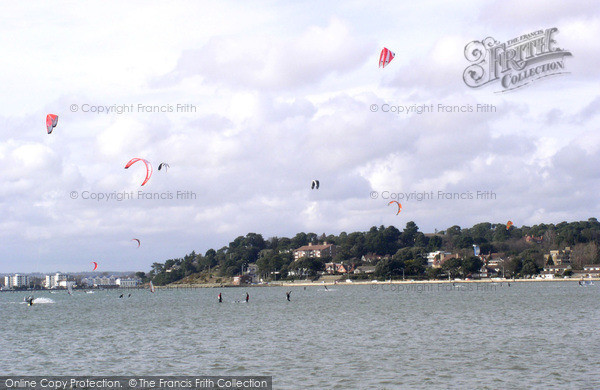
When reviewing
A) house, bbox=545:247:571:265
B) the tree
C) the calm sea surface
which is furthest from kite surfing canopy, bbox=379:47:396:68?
house, bbox=545:247:571:265

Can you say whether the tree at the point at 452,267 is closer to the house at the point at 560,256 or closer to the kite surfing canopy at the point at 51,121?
the house at the point at 560,256

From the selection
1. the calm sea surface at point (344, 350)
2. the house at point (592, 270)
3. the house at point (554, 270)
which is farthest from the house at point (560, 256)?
the calm sea surface at point (344, 350)

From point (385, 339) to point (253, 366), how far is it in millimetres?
10567

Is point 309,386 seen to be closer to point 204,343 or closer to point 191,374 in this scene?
point 191,374

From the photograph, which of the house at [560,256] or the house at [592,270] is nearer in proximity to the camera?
the house at [592,270]

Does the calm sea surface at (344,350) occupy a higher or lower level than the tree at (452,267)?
lower

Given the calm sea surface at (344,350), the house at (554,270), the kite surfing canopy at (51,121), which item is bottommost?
the calm sea surface at (344,350)

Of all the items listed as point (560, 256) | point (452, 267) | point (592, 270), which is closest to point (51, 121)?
point (452, 267)

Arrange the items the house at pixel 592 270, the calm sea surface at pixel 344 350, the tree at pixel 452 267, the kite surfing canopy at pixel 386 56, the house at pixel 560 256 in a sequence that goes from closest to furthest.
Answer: the calm sea surface at pixel 344 350, the kite surfing canopy at pixel 386 56, the house at pixel 592 270, the tree at pixel 452 267, the house at pixel 560 256

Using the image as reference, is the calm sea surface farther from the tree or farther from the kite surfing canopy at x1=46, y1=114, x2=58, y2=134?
the tree

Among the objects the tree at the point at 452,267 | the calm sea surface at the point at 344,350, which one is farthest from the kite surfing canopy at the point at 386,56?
the tree at the point at 452,267

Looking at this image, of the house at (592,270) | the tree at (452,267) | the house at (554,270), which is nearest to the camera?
the house at (592,270)

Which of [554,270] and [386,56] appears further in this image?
[554,270]

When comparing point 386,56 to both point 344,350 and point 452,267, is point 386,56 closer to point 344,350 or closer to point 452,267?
point 344,350
